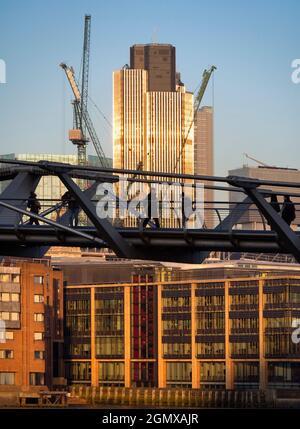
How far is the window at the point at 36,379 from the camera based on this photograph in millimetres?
186500

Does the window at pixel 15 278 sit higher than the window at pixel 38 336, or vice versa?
the window at pixel 15 278

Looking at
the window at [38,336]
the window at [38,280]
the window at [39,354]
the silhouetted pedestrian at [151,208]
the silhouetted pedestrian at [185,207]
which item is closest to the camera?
the silhouetted pedestrian at [151,208]

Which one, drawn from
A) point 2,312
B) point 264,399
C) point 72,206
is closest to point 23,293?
point 2,312

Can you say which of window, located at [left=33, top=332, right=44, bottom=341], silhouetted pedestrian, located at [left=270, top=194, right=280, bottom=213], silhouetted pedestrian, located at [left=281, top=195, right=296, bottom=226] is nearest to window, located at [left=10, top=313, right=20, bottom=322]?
window, located at [left=33, top=332, right=44, bottom=341]

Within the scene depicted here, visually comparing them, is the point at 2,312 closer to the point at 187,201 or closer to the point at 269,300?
the point at 269,300

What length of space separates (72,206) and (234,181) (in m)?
8.48

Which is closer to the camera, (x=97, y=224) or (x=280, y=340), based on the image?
(x=97, y=224)

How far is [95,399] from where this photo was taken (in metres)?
195

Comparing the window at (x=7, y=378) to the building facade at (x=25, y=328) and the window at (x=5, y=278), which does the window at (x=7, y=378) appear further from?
the window at (x=5, y=278)

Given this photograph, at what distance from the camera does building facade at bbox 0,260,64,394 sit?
7362 inches

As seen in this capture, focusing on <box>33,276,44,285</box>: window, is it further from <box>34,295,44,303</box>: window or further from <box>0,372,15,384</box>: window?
<box>0,372,15,384</box>: window

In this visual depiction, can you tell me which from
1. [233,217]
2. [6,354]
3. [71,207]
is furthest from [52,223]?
[6,354]

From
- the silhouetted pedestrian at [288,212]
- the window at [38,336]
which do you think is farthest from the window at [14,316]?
the silhouetted pedestrian at [288,212]

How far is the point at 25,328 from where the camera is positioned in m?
189
